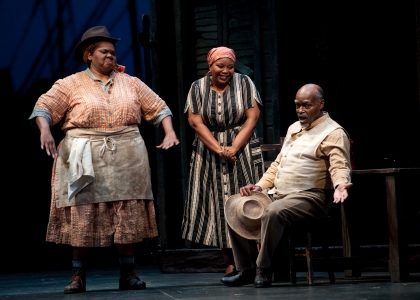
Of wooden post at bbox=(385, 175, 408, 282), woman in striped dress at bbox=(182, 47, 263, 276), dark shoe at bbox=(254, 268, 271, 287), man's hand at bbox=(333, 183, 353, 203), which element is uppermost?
woman in striped dress at bbox=(182, 47, 263, 276)

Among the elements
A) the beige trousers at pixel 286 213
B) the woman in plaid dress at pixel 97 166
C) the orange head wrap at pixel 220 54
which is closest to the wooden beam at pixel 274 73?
the orange head wrap at pixel 220 54

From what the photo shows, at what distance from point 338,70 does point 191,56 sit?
1.88 m

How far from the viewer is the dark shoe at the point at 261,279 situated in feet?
A: 18.1

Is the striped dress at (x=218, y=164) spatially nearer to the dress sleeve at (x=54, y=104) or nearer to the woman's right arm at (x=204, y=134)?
the woman's right arm at (x=204, y=134)

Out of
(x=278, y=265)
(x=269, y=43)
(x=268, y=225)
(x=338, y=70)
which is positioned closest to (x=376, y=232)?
(x=338, y=70)

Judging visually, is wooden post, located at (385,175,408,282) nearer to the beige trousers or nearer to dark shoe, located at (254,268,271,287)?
the beige trousers

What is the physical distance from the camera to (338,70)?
9.31m

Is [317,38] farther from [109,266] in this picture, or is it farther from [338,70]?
[109,266]

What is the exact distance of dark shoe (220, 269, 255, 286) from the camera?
5.77 meters

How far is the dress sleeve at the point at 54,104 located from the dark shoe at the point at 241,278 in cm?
162

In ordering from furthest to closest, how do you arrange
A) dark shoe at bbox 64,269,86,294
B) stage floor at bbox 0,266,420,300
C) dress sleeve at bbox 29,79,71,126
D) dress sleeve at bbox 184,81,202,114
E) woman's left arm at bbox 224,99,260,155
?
1. dress sleeve at bbox 184,81,202,114
2. woman's left arm at bbox 224,99,260,155
3. dress sleeve at bbox 29,79,71,126
4. dark shoe at bbox 64,269,86,294
5. stage floor at bbox 0,266,420,300

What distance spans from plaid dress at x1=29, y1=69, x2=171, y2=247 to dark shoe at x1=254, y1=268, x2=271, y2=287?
→ 848 millimetres

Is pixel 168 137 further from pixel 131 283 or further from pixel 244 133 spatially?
pixel 131 283

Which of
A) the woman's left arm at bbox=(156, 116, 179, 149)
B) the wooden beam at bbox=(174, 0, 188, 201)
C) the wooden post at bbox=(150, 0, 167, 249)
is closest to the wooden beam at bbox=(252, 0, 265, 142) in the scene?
the wooden beam at bbox=(174, 0, 188, 201)
